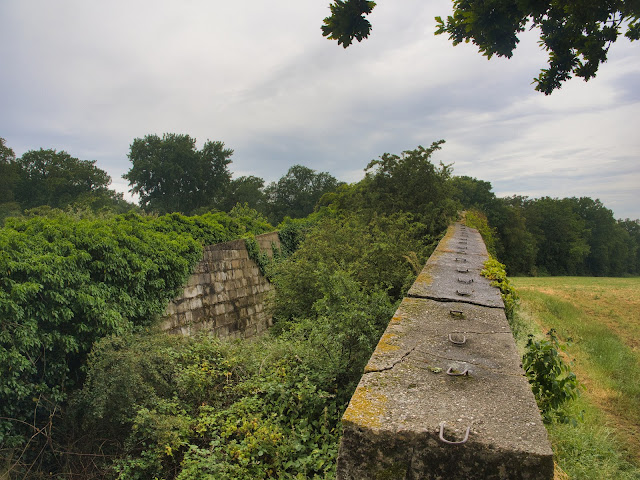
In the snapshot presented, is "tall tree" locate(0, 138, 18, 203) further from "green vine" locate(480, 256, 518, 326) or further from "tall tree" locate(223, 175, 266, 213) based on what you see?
"green vine" locate(480, 256, 518, 326)

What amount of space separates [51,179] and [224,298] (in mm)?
35097

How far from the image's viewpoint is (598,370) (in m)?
6.64

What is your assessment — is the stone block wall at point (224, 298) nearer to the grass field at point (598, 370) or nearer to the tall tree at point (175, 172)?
the grass field at point (598, 370)

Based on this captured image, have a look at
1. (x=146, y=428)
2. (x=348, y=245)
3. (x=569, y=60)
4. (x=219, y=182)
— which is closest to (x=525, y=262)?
(x=219, y=182)

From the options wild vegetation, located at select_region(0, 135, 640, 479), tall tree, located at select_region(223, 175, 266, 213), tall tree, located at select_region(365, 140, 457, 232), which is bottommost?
wild vegetation, located at select_region(0, 135, 640, 479)

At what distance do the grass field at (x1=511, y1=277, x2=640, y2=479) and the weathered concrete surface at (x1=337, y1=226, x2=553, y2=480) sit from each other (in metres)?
1.54

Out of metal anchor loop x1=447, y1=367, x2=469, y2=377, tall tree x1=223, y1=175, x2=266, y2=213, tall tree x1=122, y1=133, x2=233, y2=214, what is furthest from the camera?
tall tree x1=223, y1=175, x2=266, y2=213

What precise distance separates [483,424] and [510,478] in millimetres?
216

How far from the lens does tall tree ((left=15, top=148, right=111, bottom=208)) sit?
34.2m

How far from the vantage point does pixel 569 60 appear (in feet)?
13.1

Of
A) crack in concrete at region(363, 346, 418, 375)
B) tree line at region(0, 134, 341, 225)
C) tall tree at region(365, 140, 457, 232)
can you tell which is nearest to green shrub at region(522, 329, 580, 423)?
crack in concrete at region(363, 346, 418, 375)

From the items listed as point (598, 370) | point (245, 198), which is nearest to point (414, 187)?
point (598, 370)

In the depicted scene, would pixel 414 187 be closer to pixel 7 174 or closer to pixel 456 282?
pixel 456 282

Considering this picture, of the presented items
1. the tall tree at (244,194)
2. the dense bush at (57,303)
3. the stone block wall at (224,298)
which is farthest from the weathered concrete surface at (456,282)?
the tall tree at (244,194)
